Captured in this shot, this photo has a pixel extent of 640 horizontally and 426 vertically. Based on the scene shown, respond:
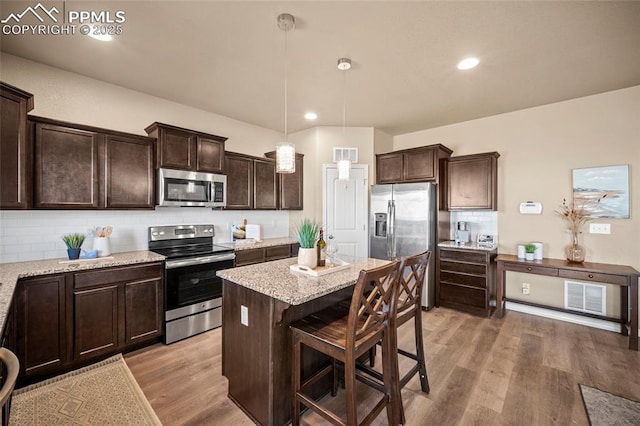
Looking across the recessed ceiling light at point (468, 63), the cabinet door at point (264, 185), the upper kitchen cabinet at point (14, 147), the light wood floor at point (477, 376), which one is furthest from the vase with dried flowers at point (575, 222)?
the upper kitchen cabinet at point (14, 147)

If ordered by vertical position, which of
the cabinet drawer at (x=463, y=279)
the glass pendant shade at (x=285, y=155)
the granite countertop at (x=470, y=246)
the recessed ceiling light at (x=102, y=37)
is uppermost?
the recessed ceiling light at (x=102, y=37)

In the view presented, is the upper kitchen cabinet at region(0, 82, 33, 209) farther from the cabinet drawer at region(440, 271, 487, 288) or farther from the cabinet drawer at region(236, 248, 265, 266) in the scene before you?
the cabinet drawer at region(440, 271, 487, 288)

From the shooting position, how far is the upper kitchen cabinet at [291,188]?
4.61 metres

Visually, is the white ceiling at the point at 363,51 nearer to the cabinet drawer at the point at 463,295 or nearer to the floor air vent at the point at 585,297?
the floor air vent at the point at 585,297

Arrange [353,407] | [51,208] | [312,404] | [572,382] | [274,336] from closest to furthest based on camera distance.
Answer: [353,407]
[312,404]
[274,336]
[572,382]
[51,208]

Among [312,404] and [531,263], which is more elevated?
[531,263]

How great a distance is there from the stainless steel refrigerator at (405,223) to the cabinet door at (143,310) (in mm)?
3024

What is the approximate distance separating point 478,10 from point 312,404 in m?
2.87

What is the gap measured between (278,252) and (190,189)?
150 centimetres

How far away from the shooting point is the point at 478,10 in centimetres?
200

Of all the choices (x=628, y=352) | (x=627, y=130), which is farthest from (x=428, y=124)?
(x=628, y=352)

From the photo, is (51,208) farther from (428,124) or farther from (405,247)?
(428,124)

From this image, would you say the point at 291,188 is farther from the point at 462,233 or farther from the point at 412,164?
the point at 462,233

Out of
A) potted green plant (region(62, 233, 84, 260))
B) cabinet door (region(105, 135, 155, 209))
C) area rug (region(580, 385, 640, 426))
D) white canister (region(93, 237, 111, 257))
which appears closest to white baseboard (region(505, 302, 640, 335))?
area rug (region(580, 385, 640, 426))
